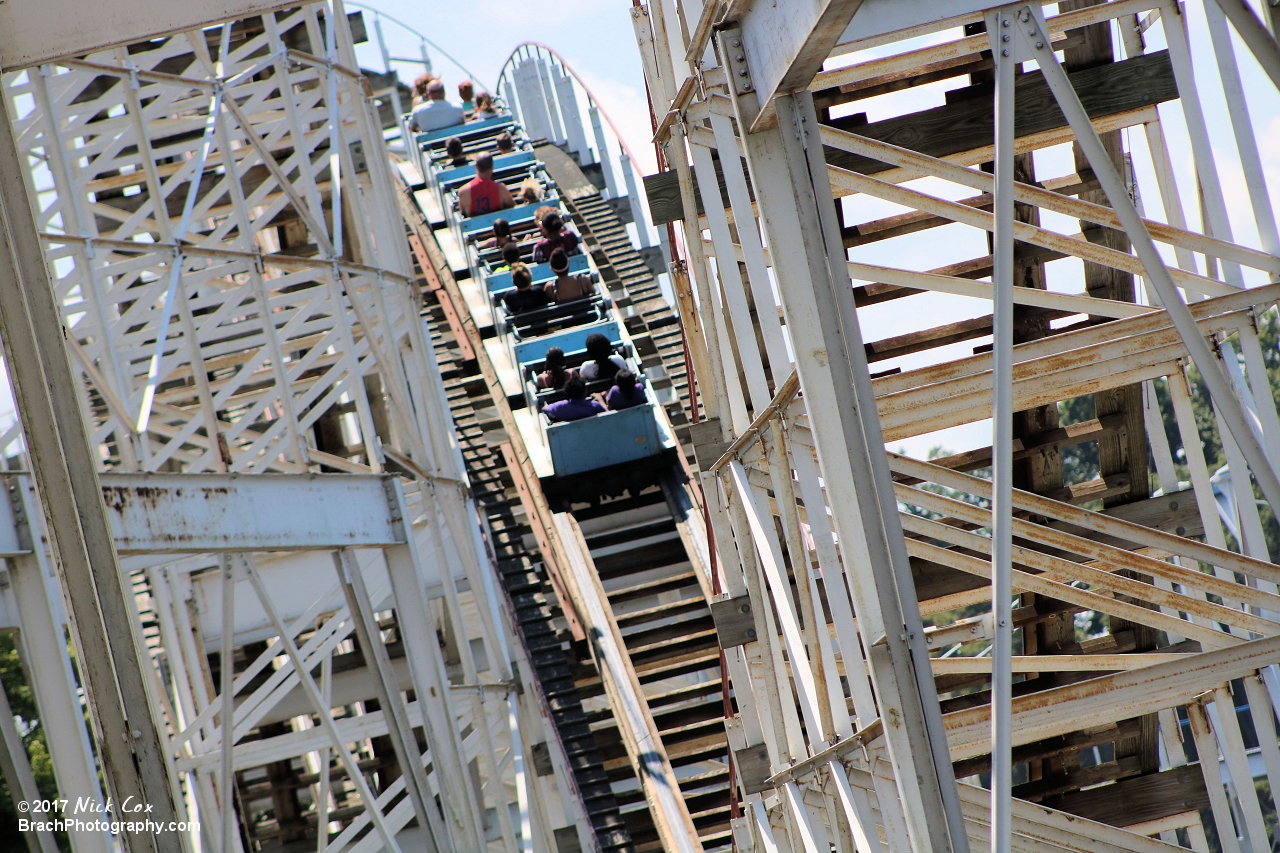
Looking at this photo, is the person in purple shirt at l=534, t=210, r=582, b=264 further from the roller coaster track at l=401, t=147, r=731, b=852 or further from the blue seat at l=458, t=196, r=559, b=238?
the blue seat at l=458, t=196, r=559, b=238

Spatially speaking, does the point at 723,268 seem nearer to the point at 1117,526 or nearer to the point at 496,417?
the point at 1117,526

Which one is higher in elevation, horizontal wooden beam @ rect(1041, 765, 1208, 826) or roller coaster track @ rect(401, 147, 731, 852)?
roller coaster track @ rect(401, 147, 731, 852)

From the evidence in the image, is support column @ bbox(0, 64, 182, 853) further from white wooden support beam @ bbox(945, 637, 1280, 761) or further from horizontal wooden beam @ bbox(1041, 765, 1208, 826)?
horizontal wooden beam @ bbox(1041, 765, 1208, 826)

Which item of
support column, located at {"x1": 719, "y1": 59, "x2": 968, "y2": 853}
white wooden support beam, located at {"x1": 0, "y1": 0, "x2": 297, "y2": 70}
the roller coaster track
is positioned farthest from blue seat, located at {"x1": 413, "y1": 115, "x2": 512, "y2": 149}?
support column, located at {"x1": 719, "y1": 59, "x2": 968, "y2": 853}

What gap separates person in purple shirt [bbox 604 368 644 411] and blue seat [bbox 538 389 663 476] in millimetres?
213

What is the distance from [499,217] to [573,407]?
6907 millimetres

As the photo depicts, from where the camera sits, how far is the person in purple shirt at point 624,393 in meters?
13.2

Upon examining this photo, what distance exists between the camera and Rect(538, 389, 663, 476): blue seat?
12922mm

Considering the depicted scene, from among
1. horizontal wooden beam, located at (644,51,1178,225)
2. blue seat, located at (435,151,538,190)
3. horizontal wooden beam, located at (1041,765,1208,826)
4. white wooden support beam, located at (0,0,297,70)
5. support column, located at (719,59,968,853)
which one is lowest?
horizontal wooden beam, located at (1041,765,1208,826)

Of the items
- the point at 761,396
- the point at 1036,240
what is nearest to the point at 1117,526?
the point at 1036,240

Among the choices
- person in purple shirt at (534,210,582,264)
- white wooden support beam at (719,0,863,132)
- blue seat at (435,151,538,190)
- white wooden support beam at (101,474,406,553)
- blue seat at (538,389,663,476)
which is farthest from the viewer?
blue seat at (435,151,538,190)

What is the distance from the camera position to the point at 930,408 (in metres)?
5.31

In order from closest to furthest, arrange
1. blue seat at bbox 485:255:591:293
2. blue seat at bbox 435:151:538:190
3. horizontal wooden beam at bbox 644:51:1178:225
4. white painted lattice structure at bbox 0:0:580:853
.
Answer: horizontal wooden beam at bbox 644:51:1178:225 → white painted lattice structure at bbox 0:0:580:853 → blue seat at bbox 485:255:591:293 → blue seat at bbox 435:151:538:190

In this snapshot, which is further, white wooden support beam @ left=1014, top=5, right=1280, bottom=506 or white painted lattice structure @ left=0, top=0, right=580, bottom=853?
white painted lattice structure @ left=0, top=0, right=580, bottom=853
